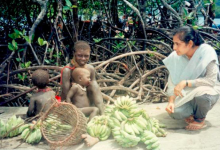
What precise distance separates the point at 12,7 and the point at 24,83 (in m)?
2.22

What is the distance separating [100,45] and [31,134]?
3217 mm

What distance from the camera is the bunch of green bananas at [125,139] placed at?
90.3 inches

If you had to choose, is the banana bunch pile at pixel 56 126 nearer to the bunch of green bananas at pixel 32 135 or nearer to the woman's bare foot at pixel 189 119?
the bunch of green bananas at pixel 32 135

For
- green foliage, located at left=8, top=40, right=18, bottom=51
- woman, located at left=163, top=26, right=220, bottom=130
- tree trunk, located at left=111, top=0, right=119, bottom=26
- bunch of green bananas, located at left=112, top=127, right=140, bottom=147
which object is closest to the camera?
bunch of green bananas, located at left=112, top=127, right=140, bottom=147

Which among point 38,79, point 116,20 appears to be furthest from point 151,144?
point 116,20

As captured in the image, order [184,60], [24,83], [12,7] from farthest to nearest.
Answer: [12,7] → [24,83] → [184,60]

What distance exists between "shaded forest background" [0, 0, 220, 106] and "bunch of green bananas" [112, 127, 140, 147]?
1.32m

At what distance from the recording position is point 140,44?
5664mm

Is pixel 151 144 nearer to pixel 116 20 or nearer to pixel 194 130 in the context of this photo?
pixel 194 130

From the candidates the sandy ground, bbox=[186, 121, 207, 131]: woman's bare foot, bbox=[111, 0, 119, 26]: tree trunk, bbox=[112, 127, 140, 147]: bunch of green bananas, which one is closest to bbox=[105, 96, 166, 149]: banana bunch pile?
bbox=[112, 127, 140, 147]: bunch of green bananas

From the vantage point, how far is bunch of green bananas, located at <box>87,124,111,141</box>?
2543mm

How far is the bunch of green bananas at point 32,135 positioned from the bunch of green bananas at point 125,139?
2.85ft

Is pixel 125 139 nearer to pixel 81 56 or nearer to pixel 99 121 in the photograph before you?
pixel 99 121

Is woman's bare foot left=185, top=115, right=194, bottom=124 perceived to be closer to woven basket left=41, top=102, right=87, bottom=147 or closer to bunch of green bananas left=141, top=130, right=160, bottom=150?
bunch of green bananas left=141, top=130, right=160, bottom=150
